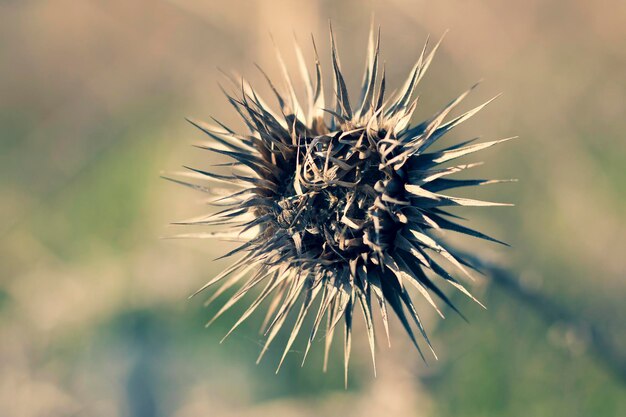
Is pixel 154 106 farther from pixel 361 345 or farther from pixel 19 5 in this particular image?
pixel 361 345

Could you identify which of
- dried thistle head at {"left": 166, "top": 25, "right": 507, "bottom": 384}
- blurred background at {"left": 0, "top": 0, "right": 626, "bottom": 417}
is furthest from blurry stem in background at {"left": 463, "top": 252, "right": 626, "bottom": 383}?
dried thistle head at {"left": 166, "top": 25, "right": 507, "bottom": 384}

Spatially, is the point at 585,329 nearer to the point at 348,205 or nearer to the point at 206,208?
the point at 348,205

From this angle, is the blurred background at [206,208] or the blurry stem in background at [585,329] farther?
the blurred background at [206,208]

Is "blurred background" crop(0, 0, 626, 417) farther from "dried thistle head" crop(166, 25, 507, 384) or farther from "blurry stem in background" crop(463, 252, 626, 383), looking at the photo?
"dried thistle head" crop(166, 25, 507, 384)

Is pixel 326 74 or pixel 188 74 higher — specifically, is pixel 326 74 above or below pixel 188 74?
below

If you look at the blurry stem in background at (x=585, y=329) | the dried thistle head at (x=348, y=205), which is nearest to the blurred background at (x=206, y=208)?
the blurry stem in background at (x=585, y=329)

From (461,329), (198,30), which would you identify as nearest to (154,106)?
(198,30)

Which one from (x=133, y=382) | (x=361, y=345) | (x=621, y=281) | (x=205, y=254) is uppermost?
(x=205, y=254)

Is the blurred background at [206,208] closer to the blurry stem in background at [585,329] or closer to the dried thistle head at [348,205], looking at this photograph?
the blurry stem in background at [585,329]
